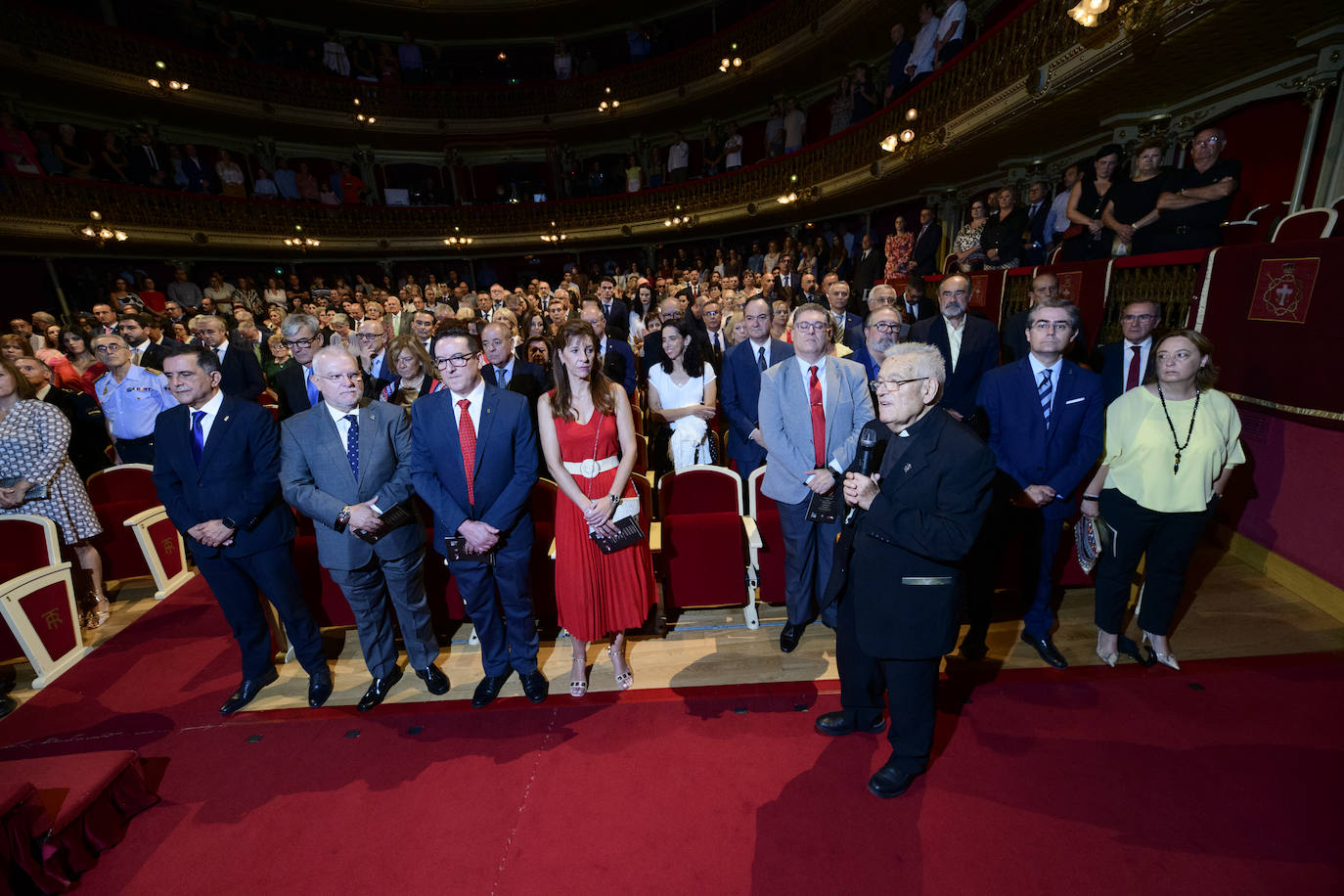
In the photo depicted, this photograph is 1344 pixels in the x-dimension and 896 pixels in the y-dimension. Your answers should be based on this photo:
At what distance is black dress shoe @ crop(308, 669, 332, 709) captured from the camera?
2682mm

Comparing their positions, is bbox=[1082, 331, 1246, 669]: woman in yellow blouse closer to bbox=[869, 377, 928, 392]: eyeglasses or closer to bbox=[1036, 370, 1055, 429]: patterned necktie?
bbox=[1036, 370, 1055, 429]: patterned necktie

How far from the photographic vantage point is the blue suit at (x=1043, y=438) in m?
2.48

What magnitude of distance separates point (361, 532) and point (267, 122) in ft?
57.7

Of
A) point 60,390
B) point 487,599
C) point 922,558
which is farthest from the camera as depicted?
point 60,390

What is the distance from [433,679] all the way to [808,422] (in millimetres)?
2322

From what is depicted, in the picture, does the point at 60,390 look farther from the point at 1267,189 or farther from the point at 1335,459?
the point at 1267,189

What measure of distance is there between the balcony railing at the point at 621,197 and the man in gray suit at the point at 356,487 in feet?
25.4

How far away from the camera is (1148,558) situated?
2576 millimetres

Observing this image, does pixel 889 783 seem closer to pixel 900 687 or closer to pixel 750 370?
pixel 900 687

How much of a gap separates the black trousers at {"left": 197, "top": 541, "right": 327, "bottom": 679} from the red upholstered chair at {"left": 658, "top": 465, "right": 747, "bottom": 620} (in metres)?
1.89

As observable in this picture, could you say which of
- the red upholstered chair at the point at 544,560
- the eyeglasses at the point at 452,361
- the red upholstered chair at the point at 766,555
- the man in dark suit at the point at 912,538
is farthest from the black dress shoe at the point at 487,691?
the man in dark suit at the point at 912,538

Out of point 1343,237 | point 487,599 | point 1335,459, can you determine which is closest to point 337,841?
point 487,599

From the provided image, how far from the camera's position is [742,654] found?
290 cm

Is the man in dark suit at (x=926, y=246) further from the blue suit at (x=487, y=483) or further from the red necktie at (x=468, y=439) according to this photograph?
the red necktie at (x=468, y=439)
